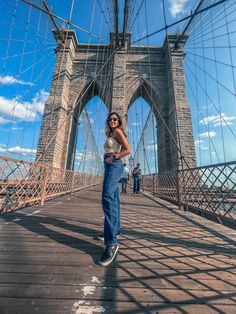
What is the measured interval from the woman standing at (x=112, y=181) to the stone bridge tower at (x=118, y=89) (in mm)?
8039

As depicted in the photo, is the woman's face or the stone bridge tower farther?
the stone bridge tower

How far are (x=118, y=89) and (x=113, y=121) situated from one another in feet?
31.5

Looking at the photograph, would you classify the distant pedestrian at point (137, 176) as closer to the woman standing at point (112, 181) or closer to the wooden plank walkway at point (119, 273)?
the wooden plank walkway at point (119, 273)

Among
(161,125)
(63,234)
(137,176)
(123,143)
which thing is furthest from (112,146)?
(161,125)

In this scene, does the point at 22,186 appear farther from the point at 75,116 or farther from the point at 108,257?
the point at 75,116

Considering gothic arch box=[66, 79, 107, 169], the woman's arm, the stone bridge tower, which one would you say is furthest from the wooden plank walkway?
gothic arch box=[66, 79, 107, 169]

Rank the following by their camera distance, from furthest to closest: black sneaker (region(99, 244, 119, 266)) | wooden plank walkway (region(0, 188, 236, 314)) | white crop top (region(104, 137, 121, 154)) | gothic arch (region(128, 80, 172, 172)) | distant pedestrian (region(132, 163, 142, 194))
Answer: gothic arch (region(128, 80, 172, 172))
distant pedestrian (region(132, 163, 142, 194))
white crop top (region(104, 137, 121, 154))
black sneaker (region(99, 244, 119, 266))
wooden plank walkway (region(0, 188, 236, 314))

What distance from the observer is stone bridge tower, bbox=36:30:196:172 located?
9.20 metres

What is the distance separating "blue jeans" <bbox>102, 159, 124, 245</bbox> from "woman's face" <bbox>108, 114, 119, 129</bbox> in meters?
0.32

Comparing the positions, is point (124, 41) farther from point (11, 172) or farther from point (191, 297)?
point (191, 297)

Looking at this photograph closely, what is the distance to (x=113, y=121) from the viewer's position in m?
1.39

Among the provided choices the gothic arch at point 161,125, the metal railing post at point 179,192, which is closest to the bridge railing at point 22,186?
the metal railing post at point 179,192

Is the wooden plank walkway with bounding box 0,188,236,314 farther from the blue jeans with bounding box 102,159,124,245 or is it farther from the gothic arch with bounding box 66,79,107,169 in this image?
the gothic arch with bounding box 66,79,107,169

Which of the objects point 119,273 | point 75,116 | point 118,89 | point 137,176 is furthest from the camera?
point 75,116
